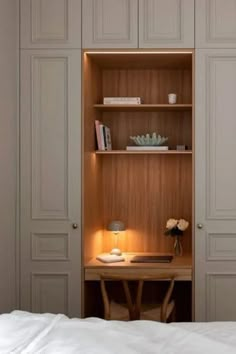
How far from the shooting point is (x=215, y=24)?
377 centimetres

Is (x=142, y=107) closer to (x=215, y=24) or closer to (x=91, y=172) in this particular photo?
(x=91, y=172)

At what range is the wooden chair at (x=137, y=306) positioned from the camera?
335 centimetres

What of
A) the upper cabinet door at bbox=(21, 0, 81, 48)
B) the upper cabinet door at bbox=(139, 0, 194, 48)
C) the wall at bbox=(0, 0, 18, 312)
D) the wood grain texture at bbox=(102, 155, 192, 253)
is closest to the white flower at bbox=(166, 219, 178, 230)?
the wood grain texture at bbox=(102, 155, 192, 253)

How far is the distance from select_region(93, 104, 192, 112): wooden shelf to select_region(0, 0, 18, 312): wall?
692 millimetres

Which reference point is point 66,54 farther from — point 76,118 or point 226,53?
point 226,53

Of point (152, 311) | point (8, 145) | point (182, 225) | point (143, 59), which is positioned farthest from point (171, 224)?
point (8, 145)

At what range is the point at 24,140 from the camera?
3820 mm

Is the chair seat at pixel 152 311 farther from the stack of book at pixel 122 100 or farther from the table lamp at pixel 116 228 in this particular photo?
the stack of book at pixel 122 100

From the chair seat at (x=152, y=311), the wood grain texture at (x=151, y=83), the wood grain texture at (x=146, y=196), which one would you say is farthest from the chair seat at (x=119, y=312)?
the wood grain texture at (x=151, y=83)

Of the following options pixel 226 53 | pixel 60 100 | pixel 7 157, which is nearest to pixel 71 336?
pixel 7 157

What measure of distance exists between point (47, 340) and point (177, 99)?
2.82m

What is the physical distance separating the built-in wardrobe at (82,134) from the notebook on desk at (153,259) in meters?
0.27

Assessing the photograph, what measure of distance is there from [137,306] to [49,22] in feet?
6.64

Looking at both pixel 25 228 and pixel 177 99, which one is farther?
pixel 177 99
